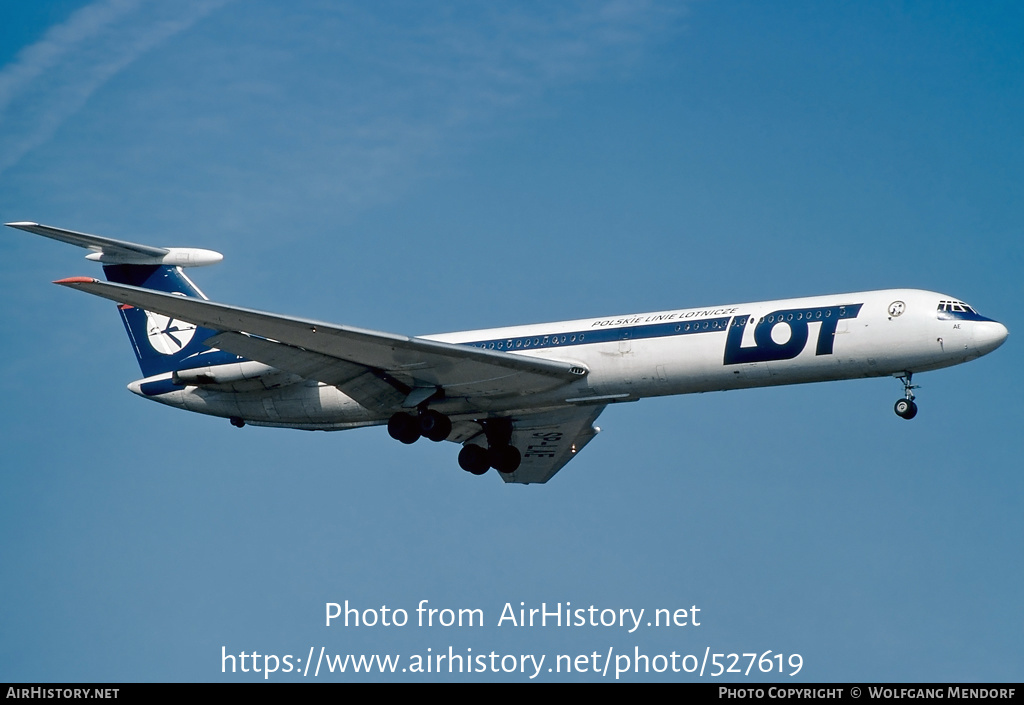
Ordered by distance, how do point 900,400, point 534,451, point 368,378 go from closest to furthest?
point 900,400 < point 368,378 < point 534,451

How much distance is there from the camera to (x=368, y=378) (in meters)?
31.7

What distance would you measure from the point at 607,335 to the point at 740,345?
123 inches

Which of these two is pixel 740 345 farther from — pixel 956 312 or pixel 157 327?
pixel 157 327

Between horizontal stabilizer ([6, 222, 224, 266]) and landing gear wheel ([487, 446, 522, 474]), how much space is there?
349 inches

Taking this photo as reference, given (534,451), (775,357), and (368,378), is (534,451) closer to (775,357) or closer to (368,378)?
(368,378)

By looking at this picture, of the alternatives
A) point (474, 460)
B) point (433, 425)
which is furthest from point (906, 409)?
point (474, 460)

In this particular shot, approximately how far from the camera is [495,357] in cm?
2975

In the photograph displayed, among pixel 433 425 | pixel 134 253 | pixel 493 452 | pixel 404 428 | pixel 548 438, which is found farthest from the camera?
pixel 548 438

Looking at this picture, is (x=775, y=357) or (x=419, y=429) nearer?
(x=775, y=357)

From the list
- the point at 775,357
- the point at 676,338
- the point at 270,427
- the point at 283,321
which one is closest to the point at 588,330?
the point at 676,338

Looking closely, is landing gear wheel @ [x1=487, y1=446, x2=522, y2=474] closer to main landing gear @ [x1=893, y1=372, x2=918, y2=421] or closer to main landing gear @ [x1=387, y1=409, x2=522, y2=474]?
main landing gear @ [x1=387, y1=409, x2=522, y2=474]

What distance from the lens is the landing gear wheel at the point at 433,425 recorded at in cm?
3173

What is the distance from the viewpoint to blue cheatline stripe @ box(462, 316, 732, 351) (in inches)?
1168
